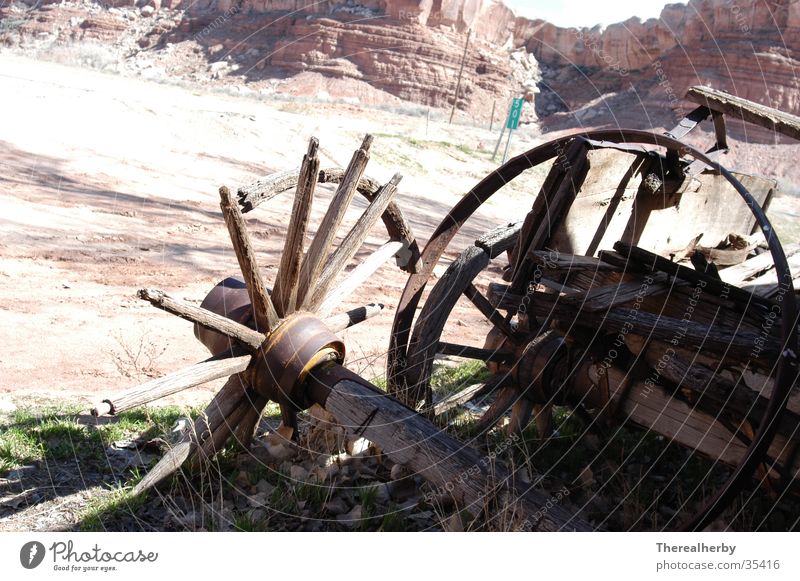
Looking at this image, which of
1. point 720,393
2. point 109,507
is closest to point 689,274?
point 720,393

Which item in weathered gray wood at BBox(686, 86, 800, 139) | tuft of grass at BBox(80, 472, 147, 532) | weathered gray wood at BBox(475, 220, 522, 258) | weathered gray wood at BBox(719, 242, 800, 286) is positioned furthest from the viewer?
weathered gray wood at BBox(719, 242, 800, 286)

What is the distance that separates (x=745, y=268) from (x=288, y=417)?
2.88 m

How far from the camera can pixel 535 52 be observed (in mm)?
44438

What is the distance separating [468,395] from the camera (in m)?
3.94

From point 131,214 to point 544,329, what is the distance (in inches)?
278

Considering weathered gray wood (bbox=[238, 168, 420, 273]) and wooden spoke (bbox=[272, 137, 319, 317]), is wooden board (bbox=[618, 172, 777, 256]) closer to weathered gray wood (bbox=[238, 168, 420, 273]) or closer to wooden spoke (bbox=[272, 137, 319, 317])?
weathered gray wood (bbox=[238, 168, 420, 273])

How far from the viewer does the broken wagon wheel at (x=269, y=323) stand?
2.92m

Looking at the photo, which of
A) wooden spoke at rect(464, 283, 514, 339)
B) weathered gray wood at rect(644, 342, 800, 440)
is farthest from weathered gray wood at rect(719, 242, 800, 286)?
wooden spoke at rect(464, 283, 514, 339)

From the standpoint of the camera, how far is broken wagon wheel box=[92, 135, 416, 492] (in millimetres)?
2920
